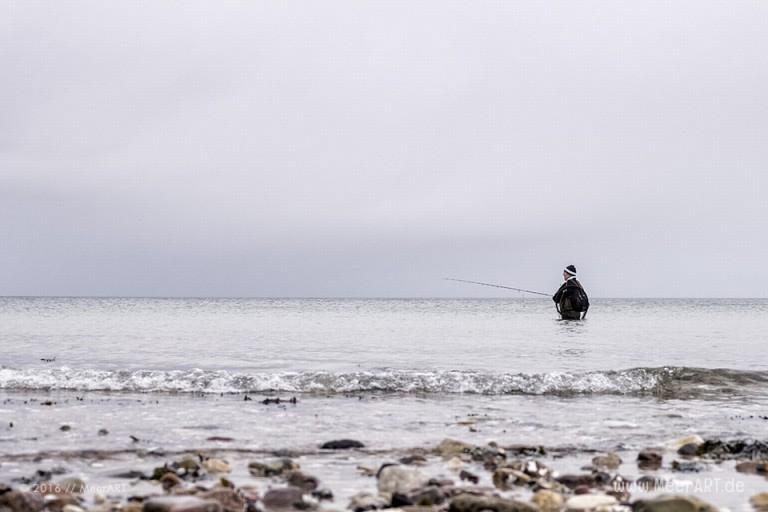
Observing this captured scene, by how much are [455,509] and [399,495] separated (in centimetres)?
55

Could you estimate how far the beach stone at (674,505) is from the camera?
6.02 meters

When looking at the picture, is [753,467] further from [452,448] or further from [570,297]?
[570,297]

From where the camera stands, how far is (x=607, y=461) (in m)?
8.46

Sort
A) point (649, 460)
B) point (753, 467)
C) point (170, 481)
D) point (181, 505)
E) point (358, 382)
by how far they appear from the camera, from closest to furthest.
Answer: point (181, 505) → point (170, 481) → point (753, 467) → point (649, 460) → point (358, 382)

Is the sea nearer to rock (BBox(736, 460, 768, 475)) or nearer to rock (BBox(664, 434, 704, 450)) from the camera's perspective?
rock (BBox(664, 434, 704, 450))

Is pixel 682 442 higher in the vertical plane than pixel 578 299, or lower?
lower

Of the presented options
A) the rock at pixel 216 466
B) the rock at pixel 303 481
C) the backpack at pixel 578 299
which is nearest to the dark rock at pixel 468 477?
the rock at pixel 303 481

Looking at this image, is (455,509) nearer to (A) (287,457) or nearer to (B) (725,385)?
(A) (287,457)

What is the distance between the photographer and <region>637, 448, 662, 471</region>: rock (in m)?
8.44

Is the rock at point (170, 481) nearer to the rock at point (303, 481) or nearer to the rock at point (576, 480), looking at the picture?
the rock at point (303, 481)

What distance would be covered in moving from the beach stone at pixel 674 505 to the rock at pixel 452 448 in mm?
3259

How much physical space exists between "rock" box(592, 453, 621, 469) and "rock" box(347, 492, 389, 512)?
316 centimetres

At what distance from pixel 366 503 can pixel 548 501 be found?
1645 mm

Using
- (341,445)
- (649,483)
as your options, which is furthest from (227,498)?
(649,483)
